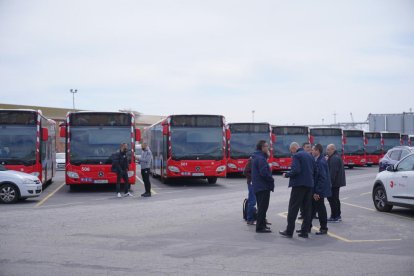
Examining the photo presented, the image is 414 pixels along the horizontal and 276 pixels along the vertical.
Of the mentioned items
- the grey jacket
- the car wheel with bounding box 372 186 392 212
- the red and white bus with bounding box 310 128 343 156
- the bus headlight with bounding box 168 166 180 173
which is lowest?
the car wheel with bounding box 372 186 392 212

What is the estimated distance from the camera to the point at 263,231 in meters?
11.0

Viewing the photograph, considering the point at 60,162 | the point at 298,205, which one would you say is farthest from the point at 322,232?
the point at 60,162

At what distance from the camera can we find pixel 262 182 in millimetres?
10828

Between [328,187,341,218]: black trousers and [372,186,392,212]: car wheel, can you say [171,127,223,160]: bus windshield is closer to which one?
[372,186,392,212]: car wheel

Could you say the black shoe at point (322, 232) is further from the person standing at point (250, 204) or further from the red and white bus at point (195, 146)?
the red and white bus at point (195, 146)

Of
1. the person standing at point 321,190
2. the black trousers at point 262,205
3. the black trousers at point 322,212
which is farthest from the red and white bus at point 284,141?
the black trousers at point 262,205

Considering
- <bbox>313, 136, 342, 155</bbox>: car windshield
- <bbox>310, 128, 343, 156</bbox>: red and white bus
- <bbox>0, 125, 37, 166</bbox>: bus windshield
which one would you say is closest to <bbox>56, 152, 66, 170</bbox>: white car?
<bbox>310, 128, 343, 156</bbox>: red and white bus

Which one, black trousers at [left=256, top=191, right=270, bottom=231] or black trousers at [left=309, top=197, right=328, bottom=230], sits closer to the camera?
black trousers at [left=256, top=191, right=270, bottom=231]

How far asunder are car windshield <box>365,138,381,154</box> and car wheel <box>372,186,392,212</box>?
2928 cm

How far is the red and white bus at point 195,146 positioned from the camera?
23.0 meters

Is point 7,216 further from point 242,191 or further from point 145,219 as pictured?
point 242,191

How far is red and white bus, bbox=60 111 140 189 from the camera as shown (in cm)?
2000

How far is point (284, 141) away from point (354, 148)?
33.9 feet

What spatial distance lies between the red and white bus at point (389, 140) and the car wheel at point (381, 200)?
30.7m
